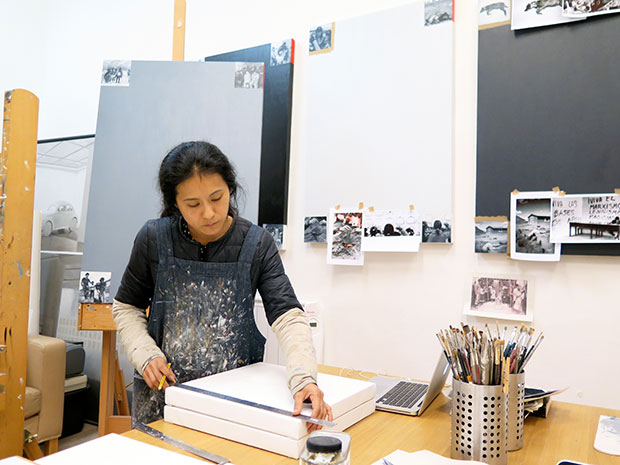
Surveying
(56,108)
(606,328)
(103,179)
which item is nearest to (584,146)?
(606,328)

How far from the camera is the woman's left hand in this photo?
0.94m

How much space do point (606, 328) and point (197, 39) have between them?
2.56 metres

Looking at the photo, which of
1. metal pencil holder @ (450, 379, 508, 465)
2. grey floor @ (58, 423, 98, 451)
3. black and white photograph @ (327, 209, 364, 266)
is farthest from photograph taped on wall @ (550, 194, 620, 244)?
grey floor @ (58, 423, 98, 451)

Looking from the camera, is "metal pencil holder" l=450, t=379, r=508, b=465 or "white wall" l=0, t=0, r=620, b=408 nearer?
"metal pencil holder" l=450, t=379, r=508, b=465

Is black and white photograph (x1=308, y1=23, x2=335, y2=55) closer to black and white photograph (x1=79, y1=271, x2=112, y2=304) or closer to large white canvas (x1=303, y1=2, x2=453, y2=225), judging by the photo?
large white canvas (x1=303, y1=2, x2=453, y2=225)

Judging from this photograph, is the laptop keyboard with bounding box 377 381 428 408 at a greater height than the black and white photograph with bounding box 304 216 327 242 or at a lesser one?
lesser

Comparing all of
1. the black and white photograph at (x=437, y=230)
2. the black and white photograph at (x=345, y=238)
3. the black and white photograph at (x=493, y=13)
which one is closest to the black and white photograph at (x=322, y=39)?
the black and white photograph at (x=493, y=13)

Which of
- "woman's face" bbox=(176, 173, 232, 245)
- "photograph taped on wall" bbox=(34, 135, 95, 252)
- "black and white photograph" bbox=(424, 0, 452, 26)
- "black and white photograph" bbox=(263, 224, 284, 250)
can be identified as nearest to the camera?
"woman's face" bbox=(176, 173, 232, 245)

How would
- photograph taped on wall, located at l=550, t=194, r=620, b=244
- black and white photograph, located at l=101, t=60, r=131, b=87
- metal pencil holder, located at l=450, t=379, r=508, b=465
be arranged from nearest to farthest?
metal pencil holder, located at l=450, t=379, r=508, b=465 < photograph taped on wall, located at l=550, t=194, r=620, b=244 < black and white photograph, located at l=101, t=60, r=131, b=87

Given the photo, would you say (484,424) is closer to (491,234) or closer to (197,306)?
(197,306)

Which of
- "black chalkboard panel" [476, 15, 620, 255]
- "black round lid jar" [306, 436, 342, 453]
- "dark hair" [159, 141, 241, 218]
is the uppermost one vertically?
"black chalkboard panel" [476, 15, 620, 255]

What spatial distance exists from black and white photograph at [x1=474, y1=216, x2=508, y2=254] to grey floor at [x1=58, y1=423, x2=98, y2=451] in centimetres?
234

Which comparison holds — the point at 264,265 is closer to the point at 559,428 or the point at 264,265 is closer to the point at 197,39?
the point at 559,428

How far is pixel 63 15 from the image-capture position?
348 cm
